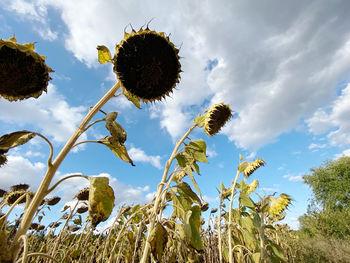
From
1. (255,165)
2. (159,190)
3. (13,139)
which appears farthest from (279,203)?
(13,139)

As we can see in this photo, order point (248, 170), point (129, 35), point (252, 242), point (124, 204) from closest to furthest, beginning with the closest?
point (129, 35) < point (252, 242) < point (124, 204) < point (248, 170)

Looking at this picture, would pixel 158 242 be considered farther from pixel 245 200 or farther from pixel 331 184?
pixel 331 184

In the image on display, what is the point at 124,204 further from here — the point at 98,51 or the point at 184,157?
the point at 98,51

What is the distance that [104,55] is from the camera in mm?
1087

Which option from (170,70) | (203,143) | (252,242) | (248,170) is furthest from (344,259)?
(170,70)

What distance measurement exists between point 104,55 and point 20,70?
1.28ft

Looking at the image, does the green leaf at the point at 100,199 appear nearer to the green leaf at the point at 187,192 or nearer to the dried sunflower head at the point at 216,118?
the green leaf at the point at 187,192

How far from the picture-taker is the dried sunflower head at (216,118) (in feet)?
8.62

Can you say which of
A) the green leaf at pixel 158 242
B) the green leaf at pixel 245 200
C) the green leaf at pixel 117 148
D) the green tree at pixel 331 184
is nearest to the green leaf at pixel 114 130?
the green leaf at pixel 117 148

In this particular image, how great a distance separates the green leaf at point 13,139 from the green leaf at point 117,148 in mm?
289

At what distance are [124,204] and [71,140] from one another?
101 inches

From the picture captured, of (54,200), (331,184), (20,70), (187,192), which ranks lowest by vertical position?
(187,192)

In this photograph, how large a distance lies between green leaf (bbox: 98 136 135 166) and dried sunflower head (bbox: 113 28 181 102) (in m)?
0.30

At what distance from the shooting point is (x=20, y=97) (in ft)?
3.08
